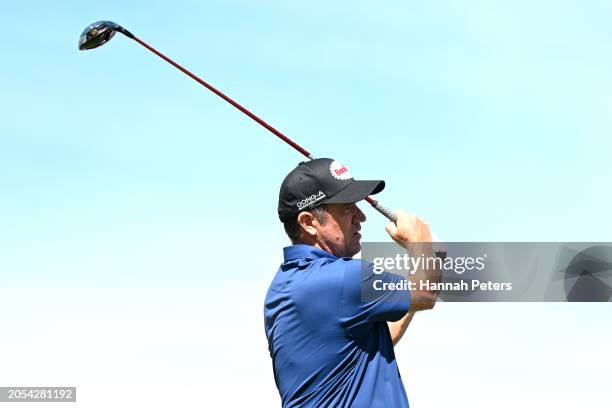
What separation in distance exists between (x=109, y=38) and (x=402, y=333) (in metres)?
5.28

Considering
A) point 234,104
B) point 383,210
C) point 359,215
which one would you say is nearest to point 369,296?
point 359,215

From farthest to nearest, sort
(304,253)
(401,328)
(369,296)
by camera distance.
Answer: (401,328) < (304,253) < (369,296)

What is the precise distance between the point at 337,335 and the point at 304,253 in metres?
0.61

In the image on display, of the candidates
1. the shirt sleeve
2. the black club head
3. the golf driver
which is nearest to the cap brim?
the shirt sleeve

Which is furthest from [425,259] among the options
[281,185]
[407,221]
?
[281,185]

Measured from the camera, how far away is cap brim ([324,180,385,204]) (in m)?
5.71

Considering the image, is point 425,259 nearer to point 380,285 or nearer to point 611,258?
point 380,285

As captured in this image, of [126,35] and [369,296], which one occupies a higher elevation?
[126,35]

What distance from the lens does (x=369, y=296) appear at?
5.27 meters

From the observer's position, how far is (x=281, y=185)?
603 cm

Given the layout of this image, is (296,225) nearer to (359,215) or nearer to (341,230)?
(341,230)

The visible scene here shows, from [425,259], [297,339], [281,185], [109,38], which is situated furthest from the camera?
[109,38]

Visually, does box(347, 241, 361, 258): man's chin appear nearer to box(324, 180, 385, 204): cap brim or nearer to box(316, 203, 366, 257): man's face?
box(316, 203, 366, 257): man's face

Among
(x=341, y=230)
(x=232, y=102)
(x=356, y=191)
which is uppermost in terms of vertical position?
(x=232, y=102)
